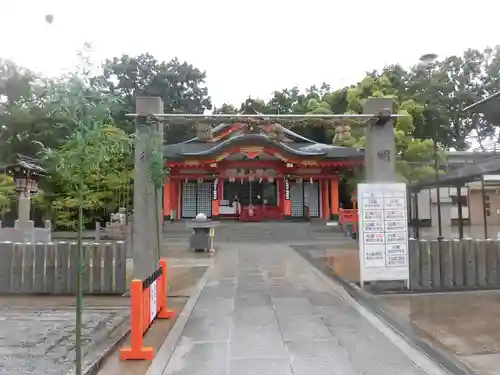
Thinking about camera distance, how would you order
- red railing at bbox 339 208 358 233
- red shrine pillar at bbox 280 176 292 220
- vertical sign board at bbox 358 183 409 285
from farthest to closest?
red shrine pillar at bbox 280 176 292 220, red railing at bbox 339 208 358 233, vertical sign board at bbox 358 183 409 285

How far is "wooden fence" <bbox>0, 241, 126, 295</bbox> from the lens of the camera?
27.6 ft

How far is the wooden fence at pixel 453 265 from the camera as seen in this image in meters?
8.82

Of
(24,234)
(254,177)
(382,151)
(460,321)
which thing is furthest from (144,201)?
(254,177)

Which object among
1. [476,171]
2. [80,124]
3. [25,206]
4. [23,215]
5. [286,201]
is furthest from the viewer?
[286,201]

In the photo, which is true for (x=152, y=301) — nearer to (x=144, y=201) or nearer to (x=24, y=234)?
(x=144, y=201)

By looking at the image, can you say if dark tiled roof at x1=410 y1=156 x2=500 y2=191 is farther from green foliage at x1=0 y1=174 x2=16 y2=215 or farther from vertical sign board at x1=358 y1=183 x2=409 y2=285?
green foliage at x1=0 y1=174 x2=16 y2=215

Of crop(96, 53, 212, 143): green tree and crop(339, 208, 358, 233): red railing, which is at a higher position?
crop(96, 53, 212, 143): green tree

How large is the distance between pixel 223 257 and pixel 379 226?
7445 mm

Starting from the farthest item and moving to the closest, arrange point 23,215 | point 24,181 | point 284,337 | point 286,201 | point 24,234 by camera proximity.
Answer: point 286,201 → point 24,181 → point 23,215 → point 24,234 → point 284,337

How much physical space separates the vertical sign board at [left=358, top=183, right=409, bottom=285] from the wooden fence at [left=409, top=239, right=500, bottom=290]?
1.10 ft

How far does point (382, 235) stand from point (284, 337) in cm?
381

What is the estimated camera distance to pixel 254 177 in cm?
2683

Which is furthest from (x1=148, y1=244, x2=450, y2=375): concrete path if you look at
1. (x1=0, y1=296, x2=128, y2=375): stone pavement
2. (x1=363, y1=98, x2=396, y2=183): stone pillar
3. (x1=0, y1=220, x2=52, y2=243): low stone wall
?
(x1=0, y1=220, x2=52, y2=243): low stone wall

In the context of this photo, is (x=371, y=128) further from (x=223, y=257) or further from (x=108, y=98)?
(x=223, y=257)
